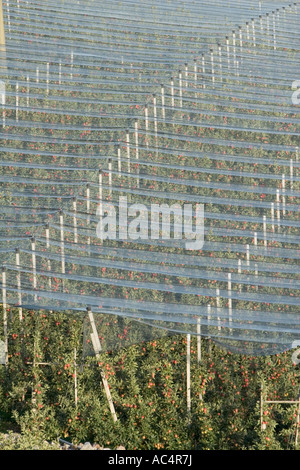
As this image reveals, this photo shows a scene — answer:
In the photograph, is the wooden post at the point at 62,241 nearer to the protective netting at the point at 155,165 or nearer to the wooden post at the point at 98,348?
the protective netting at the point at 155,165

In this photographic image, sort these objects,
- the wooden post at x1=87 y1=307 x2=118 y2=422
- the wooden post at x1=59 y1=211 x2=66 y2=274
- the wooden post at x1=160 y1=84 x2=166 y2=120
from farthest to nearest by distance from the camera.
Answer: the wooden post at x1=160 y1=84 x2=166 y2=120, the wooden post at x1=59 y1=211 x2=66 y2=274, the wooden post at x1=87 y1=307 x2=118 y2=422

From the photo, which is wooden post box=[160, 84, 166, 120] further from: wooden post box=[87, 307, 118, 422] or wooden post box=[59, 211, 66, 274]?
wooden post box=[87, 307, 118, 422]

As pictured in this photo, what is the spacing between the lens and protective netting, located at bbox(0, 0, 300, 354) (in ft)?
36.1

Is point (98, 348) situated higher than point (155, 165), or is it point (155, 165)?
point (155, 165)

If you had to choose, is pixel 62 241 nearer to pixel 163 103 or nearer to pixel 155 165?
pixel 155 165

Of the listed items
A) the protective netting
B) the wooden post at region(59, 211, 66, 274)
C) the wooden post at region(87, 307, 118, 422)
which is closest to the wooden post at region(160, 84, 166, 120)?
the protective netting

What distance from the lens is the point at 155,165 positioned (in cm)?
1445

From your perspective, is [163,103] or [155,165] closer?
[155,165]

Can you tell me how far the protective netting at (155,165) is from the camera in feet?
36.1

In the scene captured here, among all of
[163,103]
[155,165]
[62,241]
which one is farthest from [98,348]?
[163,103]

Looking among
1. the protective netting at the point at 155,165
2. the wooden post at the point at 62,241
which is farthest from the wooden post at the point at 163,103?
the wooden post at the point at 62,241

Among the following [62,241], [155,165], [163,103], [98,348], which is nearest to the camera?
[98,348]

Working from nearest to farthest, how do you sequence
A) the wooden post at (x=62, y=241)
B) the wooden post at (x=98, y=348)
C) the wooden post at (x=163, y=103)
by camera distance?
1. the wooden post at (x=98, y=348)
2. the wooden post at (x=62, y=241)
3. the wooden post at (x=163, y=103)

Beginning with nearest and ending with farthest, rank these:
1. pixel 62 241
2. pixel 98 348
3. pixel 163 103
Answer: pixel 98 348 < pixel 62 241 < pixel 163 103
